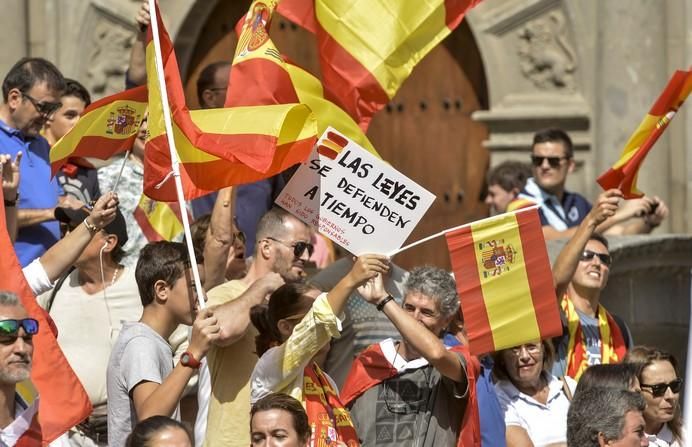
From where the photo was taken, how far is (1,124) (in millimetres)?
9211

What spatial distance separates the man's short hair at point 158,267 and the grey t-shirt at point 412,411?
0.87 m

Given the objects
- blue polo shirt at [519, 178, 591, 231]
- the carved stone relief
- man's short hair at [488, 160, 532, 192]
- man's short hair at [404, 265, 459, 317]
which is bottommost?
man's short hair at [404, 265, 459, 317]

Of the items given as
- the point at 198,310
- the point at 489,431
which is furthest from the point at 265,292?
the point at 489,431

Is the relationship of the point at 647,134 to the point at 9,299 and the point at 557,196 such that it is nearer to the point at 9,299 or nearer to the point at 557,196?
the point at 557,196

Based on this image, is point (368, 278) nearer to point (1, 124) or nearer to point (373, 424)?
point (373, 424)

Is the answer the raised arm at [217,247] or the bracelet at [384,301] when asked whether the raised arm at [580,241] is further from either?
the raised arm at [217,247]

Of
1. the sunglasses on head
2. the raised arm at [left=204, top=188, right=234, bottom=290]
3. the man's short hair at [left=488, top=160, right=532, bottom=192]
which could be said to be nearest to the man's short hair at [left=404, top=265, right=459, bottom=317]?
the raised arm at [left=204, top=188, right=234, bottom=290]

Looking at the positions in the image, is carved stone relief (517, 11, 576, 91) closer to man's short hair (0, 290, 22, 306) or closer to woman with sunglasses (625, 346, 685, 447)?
woman with sunglasses (625, 346, 685, 447)

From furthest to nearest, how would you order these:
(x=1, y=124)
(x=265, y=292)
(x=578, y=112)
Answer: (x=578, y=112), (x=1, y=124), (x=265, y=292)

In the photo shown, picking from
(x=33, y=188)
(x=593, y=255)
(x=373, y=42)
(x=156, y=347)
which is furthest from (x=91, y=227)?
(x=593, y=255)

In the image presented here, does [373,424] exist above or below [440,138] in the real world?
below

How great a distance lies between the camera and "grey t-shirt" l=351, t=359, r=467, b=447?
7.93 metres

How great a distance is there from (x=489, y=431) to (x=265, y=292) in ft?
3.46

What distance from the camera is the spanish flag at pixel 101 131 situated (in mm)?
8727
